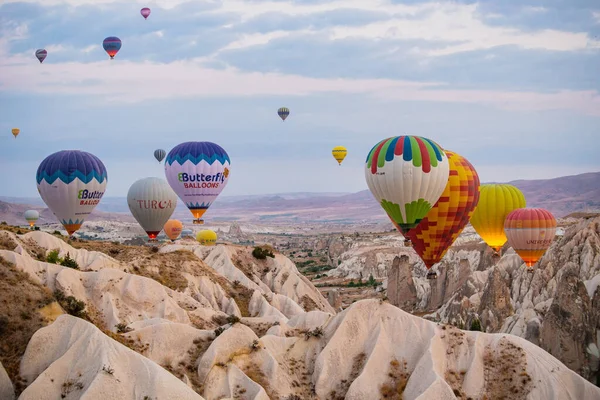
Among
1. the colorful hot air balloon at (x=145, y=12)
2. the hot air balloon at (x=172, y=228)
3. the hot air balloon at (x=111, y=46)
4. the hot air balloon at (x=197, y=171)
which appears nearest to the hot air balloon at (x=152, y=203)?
the hot air balloon at (x=197, y=171)

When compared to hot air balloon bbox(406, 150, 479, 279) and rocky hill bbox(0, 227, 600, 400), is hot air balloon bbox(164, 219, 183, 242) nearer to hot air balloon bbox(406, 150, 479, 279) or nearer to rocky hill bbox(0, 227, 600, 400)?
hot air balloon bbox(406, 150, 479, 279)

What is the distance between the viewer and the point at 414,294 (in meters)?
81.0

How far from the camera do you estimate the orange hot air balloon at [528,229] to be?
61.1 meters

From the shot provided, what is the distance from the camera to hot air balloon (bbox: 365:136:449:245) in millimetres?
46656

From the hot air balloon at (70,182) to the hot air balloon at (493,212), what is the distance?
84.3 ft

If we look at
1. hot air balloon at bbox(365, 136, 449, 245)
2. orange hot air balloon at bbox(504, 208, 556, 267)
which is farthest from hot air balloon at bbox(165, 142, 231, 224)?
orange hot air balloon at bbox(504, 208, 556, 267)

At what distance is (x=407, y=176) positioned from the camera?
4662 cm

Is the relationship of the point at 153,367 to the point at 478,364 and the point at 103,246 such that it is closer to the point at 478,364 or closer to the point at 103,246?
the point at 478,364

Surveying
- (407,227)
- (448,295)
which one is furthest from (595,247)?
(407,227)

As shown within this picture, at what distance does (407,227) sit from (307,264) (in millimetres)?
90344

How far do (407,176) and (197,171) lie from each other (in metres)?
23.0

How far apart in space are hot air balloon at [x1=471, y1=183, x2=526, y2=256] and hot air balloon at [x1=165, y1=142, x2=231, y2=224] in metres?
18.2

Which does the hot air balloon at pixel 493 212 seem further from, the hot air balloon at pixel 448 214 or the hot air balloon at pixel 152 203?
the hot air balloon at pixel 152 203

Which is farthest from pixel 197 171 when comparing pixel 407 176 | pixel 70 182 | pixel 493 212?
pixel 407 176
